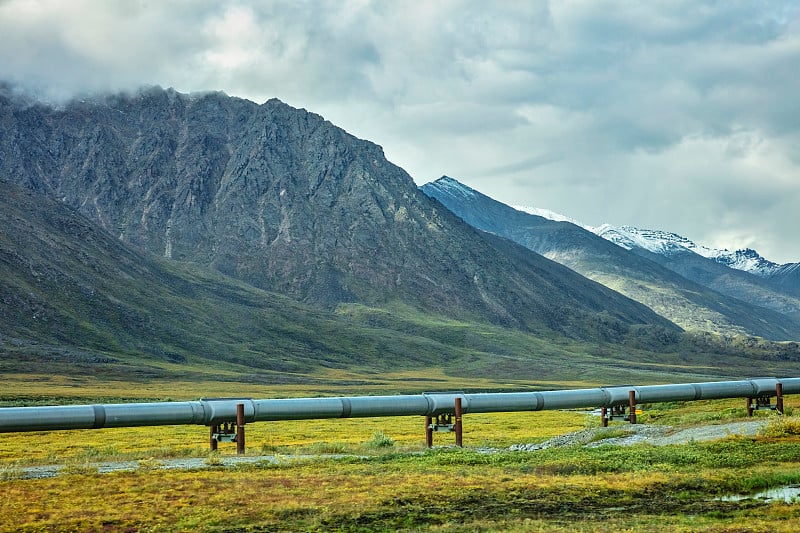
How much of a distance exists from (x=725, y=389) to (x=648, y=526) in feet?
104

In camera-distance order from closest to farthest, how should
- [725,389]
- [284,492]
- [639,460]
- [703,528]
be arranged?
[703,528] → [284,492] → [639,460] → [725,389]

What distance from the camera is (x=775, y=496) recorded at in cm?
2214

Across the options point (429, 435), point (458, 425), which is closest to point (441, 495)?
point (458, 425)

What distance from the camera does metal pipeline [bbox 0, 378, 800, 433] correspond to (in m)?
31.3

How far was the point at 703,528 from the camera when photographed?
18.2m

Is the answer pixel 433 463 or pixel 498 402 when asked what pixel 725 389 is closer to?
pixel 498 402

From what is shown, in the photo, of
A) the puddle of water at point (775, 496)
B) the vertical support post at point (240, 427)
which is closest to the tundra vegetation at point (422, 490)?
the puddle of water at point (775, 496)

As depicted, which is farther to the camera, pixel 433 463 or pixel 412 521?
pixel 433 463

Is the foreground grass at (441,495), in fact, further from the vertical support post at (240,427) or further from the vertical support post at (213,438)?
the vertical support post at (213,438)

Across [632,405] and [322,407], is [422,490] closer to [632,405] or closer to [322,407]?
[322,407]

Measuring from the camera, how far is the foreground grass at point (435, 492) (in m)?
19.4

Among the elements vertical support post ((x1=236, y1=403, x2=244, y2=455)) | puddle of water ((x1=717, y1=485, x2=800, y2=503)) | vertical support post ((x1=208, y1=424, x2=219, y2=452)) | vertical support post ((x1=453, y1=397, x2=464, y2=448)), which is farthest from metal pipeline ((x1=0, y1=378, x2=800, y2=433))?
puddle of water ((x1=717, y1=485, x2=800, y2=503))

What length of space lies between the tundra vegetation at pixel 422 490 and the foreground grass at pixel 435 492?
0.05 metres

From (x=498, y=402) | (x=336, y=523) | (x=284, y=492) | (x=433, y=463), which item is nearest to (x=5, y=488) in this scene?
(x=284, y=492)
